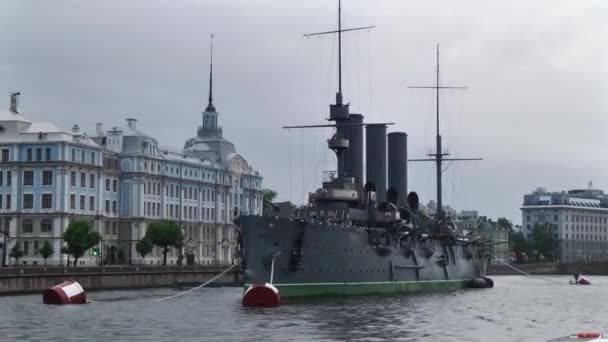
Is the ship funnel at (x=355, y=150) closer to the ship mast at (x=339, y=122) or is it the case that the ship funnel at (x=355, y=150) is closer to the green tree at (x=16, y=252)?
the ship mast at (x=339, y=122)

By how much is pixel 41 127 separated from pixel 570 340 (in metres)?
93.1

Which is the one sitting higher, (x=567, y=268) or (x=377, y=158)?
(x=377, y=158)

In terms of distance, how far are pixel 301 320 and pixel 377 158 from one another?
29.9 m

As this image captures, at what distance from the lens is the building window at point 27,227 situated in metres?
108

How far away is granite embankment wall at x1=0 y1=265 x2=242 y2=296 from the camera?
212 ft

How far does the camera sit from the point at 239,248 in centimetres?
5938

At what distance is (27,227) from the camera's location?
354 feet

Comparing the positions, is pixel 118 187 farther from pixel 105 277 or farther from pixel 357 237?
pixel 357 237

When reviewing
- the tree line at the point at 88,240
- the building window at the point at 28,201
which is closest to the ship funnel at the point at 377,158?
the tree line at the point at 88,240

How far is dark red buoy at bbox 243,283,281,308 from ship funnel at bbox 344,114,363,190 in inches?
717

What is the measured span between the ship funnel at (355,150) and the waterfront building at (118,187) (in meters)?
20.0

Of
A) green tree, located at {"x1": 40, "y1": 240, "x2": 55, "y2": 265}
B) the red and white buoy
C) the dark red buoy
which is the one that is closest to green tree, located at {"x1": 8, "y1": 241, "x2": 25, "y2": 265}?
green tree, located at {"x1": 40, "y1": 240, "x2": 55, "y2": 265}

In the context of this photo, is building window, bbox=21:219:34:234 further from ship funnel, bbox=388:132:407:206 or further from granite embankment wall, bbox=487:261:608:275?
granite embankment wall, bbox=487:261:608:275

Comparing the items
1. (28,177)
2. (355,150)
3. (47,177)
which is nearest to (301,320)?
(355,150)
